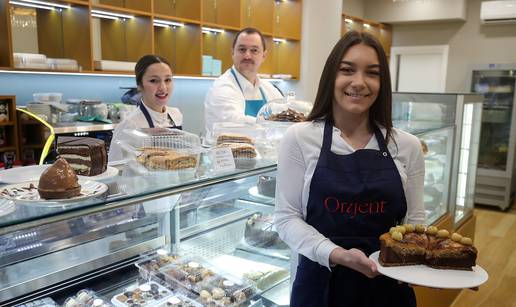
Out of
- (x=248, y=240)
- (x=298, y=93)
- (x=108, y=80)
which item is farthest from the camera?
(x=298, y=93)

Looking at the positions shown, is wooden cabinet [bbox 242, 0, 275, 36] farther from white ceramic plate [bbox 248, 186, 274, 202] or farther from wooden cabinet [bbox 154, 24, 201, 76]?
white ceramic plate [bbox 248, 186, 274, 202]

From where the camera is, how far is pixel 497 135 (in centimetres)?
668

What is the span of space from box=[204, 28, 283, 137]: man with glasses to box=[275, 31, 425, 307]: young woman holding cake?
1.42 metres

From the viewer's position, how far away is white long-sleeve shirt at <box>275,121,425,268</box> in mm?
1345

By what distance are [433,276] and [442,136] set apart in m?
2.64

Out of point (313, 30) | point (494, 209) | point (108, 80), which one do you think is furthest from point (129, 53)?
point (494, 209)

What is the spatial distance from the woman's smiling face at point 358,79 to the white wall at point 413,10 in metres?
6.52

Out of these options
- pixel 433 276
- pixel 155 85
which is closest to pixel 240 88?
pixel 155 85

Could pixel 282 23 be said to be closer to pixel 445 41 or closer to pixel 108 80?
pixel 108 80

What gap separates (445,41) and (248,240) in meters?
6.66

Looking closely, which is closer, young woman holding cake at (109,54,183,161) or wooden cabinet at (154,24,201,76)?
young woman holding cake at (109,54,183,161)

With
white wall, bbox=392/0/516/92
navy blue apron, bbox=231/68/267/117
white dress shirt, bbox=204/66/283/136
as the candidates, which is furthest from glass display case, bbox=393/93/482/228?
white wall, bbox=392/0/516/92

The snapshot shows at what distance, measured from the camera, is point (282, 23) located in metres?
5.94

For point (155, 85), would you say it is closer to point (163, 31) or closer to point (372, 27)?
point (163, 31)
